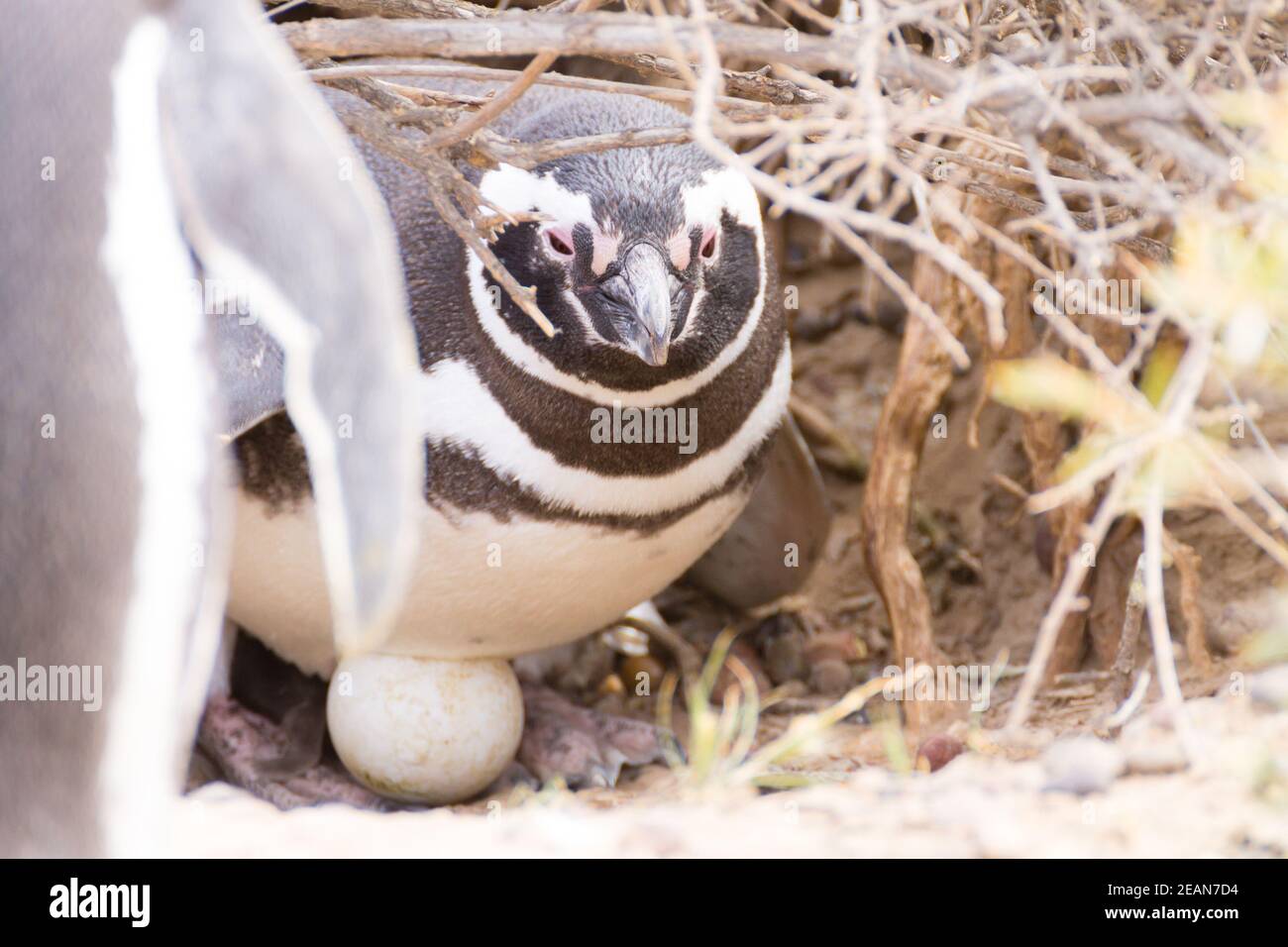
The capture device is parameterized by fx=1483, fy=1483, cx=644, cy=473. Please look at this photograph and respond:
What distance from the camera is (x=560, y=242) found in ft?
5.78

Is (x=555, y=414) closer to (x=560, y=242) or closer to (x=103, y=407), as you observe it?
(x=560, y=242)

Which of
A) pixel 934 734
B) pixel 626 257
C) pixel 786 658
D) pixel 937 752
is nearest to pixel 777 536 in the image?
pixel 786 658

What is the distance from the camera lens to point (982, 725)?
217cm

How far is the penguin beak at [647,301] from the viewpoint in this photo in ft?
5.43

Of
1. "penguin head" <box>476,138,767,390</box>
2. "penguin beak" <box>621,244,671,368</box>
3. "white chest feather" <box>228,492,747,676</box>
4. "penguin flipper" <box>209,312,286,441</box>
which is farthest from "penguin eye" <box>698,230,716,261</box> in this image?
"penguin flipper" <box>209,312,286,441</box>

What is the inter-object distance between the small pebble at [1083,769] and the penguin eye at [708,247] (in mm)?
741

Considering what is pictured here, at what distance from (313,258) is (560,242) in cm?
56

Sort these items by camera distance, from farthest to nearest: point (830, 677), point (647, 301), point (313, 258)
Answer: point (830, 677), point (647, 301), point (313, 258)

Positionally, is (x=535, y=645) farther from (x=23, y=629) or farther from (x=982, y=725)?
(x=23, y=629)

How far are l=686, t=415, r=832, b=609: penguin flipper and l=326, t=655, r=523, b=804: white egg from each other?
65cm

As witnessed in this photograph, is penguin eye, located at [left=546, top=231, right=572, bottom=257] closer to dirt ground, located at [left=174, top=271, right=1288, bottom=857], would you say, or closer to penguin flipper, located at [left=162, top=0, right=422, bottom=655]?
penguin flipper, located at [left=162, top=0, right=422, bottom=655]

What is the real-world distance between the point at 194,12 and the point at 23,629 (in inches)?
23.4

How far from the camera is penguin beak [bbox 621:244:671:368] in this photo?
1.66 metres
